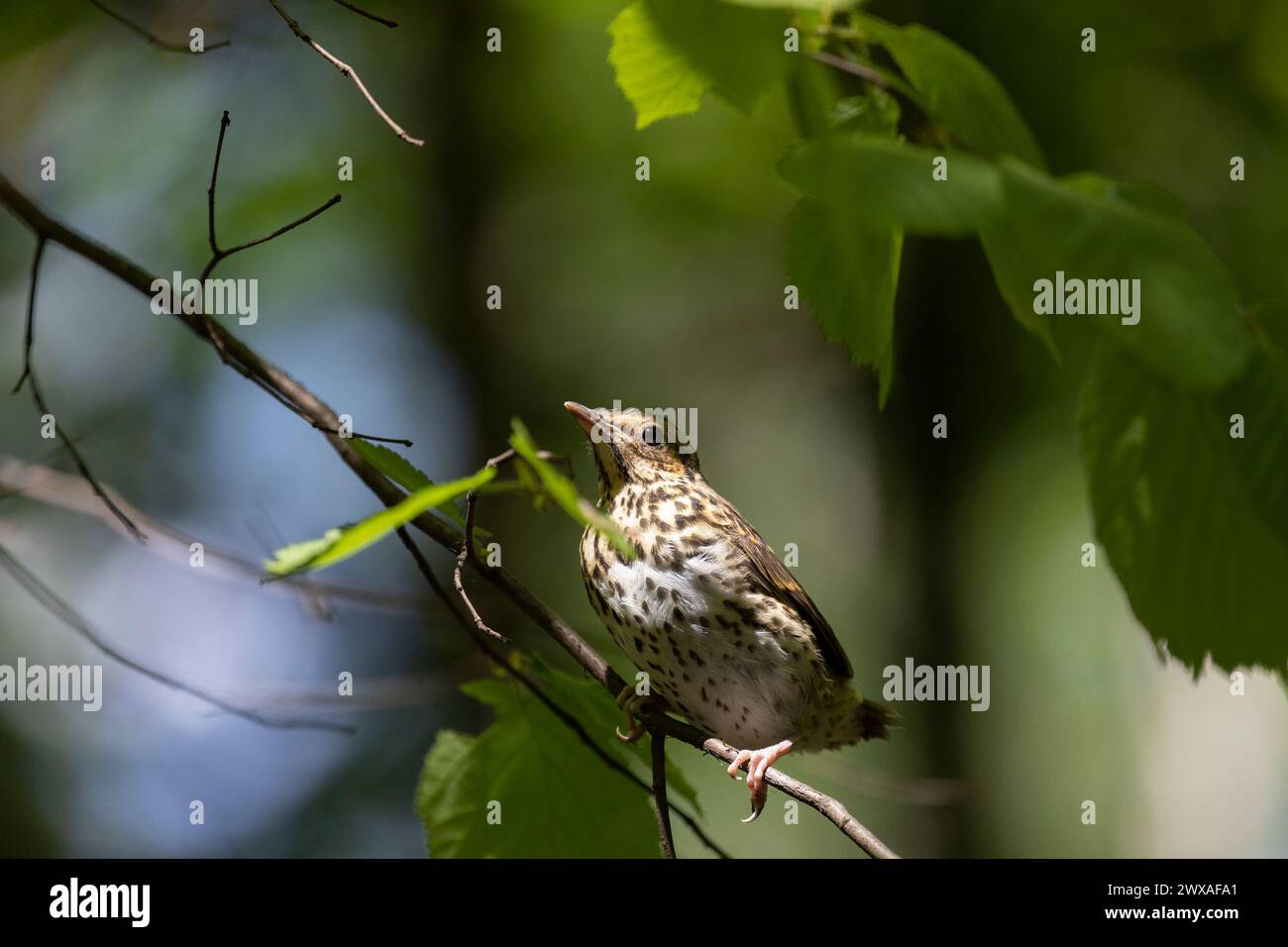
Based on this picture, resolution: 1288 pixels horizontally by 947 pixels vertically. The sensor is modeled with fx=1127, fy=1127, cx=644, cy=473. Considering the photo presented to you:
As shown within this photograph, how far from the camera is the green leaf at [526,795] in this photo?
8.10 ft

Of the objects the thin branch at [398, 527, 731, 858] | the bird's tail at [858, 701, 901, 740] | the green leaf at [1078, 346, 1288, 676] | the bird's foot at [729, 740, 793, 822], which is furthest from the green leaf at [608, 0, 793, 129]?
the bird's tail at [858, 701, 901, 740]

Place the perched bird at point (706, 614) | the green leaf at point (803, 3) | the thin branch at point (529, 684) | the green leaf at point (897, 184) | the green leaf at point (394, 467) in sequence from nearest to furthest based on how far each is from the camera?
the green leaf at point (897, 184) → the green leaf at point (803, 3) → the green leaf at point (394, 467) → the thin branch at point (529, 684) → the perched bird at point (706, 614)

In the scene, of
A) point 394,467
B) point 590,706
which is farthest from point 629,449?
point 394,467

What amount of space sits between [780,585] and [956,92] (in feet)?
8.27

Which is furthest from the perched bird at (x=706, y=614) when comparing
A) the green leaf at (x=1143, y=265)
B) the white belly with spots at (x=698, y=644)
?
the green leaf at (x=1143, y=265)

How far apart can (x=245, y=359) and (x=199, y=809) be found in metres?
2.85

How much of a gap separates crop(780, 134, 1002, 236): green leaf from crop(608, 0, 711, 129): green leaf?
0.92 ft

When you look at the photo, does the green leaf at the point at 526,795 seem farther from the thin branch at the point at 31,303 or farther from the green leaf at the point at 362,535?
the thin branch at the point at 31,303

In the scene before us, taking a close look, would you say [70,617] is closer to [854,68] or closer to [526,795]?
[526,795]

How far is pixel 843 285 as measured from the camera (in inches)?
58.3

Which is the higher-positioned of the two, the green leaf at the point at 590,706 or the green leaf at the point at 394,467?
the green leaf at the point at 394,467

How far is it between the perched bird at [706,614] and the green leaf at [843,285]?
6.23ft

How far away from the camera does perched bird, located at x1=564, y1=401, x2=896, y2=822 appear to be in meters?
3.50

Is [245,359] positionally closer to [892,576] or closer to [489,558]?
[489,558]
